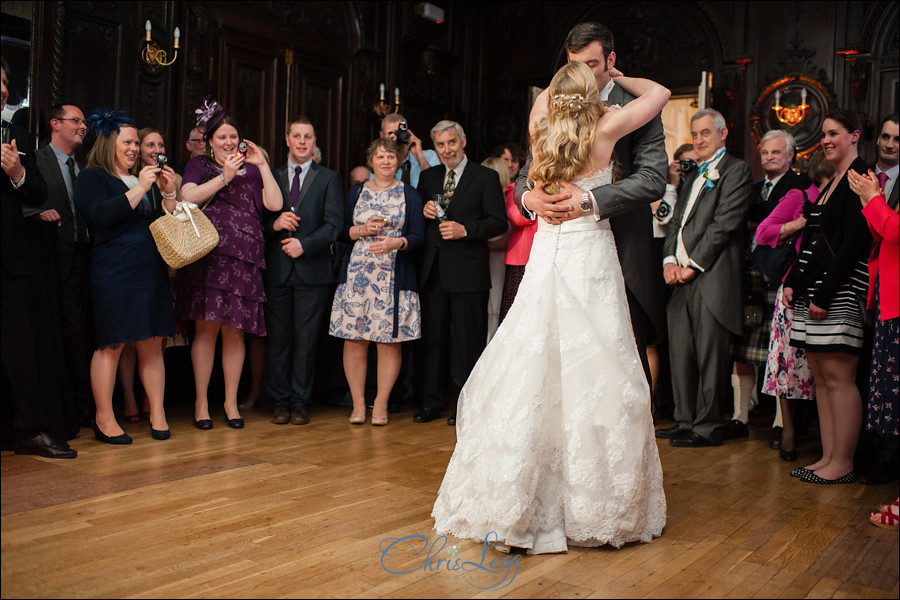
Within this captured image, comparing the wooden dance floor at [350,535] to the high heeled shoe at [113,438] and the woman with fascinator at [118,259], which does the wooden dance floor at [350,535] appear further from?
the woman with fascinator at [118,259]

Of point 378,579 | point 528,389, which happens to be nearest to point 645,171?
point 528,389

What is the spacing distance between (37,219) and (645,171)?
2.59 metres

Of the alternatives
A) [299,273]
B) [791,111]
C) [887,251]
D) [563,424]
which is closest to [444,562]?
[563,424]

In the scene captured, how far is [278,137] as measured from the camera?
6.44m

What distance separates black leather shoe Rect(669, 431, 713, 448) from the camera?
427 cm

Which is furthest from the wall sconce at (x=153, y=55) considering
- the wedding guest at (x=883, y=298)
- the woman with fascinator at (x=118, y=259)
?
the wedding guest at (x=883, y=298)

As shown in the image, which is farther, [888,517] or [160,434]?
[160,434]

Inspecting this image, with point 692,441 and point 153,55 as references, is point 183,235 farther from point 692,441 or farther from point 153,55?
point 692,441

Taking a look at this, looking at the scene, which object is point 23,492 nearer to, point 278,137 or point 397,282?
point 397,282

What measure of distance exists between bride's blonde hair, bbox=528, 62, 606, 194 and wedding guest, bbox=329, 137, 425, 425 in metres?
1.91

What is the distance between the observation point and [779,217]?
4188 millimetres

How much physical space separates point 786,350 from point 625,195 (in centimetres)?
183

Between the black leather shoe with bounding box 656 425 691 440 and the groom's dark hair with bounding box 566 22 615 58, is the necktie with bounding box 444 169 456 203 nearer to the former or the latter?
the black leather shoe with bounding box 656 425 691 440

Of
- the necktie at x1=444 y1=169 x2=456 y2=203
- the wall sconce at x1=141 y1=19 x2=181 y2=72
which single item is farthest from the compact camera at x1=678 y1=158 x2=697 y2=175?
the wall sconce at x1=141 y1=19 x2=181 y2=72
